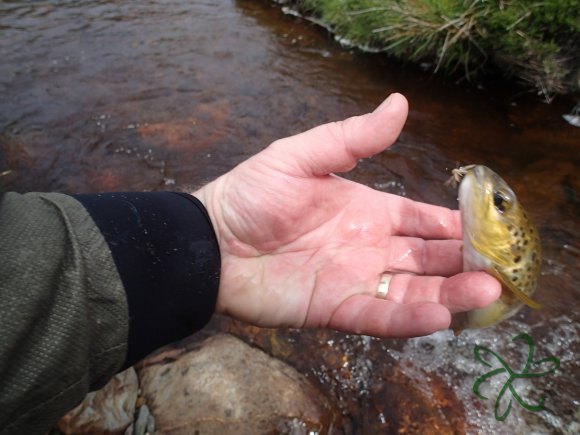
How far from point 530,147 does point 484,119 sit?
0.72m

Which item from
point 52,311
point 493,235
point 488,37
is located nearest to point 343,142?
point 493,235

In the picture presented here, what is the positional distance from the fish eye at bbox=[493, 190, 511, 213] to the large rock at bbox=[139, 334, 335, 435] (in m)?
1.67

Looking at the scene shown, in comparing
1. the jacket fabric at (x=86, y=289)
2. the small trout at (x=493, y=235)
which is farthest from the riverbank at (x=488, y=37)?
the jacket fabric at (x=86, y=289)

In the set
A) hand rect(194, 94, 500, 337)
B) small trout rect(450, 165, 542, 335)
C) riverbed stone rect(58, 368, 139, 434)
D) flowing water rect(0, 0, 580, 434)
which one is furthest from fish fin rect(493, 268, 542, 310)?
riverbed stone rect(58, 368, 139, 434)

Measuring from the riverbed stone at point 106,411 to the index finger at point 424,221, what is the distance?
6.59 feet

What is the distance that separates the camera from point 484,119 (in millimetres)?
5746

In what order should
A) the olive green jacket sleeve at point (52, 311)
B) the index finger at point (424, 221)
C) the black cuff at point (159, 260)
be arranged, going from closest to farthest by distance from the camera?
the olive green jacket sleeve at point (52, 311)
the black cuff at point (159, 260)
the index finger at point (424, 221)

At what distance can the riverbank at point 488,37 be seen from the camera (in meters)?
5.23

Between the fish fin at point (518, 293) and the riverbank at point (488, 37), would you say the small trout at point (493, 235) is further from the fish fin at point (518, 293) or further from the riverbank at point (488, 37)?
the riverbank at point (488, 37)

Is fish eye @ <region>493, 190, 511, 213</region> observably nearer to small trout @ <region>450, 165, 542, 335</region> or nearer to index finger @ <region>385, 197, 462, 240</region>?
small trout @ <region>450, 165, 542, 335</region>

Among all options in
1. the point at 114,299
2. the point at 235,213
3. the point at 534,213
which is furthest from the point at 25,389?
the point at 534,213

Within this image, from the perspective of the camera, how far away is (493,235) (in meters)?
2.33

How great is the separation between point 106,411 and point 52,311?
Result: 159 centimetres

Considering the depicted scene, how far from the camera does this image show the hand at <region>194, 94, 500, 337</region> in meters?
2.21
